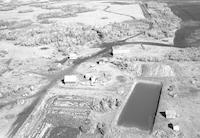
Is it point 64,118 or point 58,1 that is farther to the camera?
point 58,1

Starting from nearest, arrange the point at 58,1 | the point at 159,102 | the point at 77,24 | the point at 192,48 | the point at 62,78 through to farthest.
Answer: the point at 159,102, the point at 62,78, the point at 192,48, the point at 77,24, the point at 58,1

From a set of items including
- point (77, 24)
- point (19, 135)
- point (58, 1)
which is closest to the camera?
point (19, 135)

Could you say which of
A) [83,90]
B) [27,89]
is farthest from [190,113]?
[27,89]

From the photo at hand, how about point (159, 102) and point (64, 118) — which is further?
point (159, 102)

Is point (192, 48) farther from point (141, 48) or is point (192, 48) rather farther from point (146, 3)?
point (146, 3)

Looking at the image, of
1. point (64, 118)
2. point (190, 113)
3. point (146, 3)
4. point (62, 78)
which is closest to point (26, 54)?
point (62, 78)

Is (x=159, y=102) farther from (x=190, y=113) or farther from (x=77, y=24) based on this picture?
(x=77, y=24)
